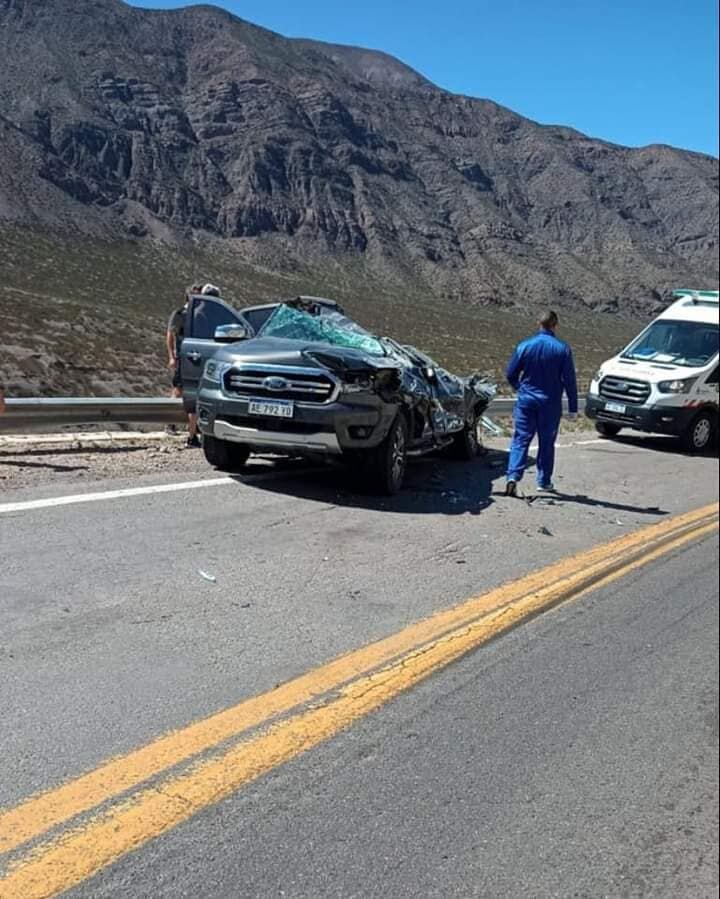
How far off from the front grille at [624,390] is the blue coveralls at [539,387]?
20.6 feet

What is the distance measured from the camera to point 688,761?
11.7 feet

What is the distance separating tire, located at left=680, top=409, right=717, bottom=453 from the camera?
1501cm

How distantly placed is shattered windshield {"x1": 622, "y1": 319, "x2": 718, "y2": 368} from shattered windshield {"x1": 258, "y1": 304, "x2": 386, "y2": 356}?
770 cm

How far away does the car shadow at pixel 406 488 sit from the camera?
340 inches

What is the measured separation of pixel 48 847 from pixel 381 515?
5383 millimetres

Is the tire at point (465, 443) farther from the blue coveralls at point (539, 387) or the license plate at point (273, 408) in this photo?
the license plate at point (273, 408)

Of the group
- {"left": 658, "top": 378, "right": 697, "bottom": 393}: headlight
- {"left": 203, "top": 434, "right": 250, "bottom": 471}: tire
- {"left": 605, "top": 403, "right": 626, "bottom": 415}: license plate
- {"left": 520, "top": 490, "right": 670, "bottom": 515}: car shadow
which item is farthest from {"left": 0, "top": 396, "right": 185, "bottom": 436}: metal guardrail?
{"left": 658, "top": 378, "right": 697, "bottom": 393}: headlight

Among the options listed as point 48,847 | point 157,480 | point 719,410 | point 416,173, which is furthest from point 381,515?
point 416,173

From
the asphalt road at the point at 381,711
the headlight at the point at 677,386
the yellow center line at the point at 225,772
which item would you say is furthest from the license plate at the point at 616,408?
the yellow center line at the point at 225,772

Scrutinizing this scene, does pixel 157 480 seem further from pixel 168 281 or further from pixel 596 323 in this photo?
pixel 596 323

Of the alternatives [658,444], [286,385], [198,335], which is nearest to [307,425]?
[286,385]

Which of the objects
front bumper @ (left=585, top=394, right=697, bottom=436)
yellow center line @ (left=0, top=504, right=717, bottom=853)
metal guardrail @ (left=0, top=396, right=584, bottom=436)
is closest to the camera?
yellow center line @ (left=0, top=504, right=717, bottom=853)

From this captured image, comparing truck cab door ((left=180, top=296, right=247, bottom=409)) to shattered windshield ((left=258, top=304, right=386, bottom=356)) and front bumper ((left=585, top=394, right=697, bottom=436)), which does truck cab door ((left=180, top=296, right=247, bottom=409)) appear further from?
front bumper ((left=585, top=394, right=697, bottom=436))

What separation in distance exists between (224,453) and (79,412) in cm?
239
